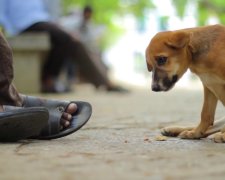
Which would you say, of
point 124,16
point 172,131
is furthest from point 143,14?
point 172,131

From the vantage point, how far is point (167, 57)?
351 centimetres

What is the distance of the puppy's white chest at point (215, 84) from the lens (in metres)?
3.37

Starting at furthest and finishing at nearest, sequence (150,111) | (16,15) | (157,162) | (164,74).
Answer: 1. (16,15)
2. (150,111)
3. (164,74)
4. (157,162)

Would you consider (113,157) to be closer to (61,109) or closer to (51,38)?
(61,109)

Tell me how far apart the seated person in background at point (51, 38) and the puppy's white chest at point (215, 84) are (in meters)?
5.01

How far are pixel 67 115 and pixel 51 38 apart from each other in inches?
218

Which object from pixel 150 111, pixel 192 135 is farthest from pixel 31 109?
pixel 150 111

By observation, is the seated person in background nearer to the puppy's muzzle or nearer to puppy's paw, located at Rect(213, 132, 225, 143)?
the puppy's muzzle

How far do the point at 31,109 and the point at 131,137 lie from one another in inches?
30.7

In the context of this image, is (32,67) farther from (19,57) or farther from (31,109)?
(31,109)

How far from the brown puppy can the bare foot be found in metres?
0.51

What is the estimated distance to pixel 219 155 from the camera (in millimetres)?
2781

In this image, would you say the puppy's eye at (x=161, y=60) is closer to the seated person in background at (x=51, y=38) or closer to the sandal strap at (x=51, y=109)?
the sandal strap at (x=51, y=109)

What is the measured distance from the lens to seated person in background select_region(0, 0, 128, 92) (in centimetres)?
835
